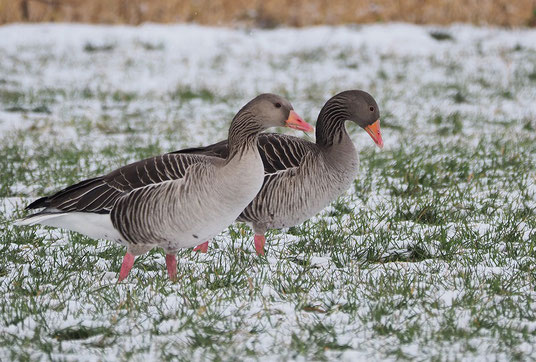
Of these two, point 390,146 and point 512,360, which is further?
point 390,146

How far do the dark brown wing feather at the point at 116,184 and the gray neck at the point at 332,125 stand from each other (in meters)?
1.22

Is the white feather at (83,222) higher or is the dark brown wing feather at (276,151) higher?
the dark brown wing feather at (276,151)

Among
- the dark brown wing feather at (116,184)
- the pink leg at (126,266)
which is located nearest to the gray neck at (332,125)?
the dark brown wing feather at (116,184)

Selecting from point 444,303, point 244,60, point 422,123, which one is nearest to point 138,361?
point 444,303

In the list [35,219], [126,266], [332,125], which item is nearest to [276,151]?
[332,125]

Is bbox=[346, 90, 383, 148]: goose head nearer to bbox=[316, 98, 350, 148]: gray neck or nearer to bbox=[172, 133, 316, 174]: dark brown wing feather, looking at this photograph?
bbox=[316, 98, 350, 148]: gray neck

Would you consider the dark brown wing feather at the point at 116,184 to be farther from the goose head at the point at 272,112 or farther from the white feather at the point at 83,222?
the goose head at the point at 272,112

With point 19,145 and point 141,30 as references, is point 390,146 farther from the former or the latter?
point 141,30

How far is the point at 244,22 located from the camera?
57.8 ft

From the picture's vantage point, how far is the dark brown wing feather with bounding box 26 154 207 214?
14.5ft

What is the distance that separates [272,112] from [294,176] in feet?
2.15

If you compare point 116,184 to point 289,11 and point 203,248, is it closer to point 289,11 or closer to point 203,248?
point 203,248

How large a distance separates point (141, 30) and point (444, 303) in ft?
45.1

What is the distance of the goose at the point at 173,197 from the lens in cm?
426
